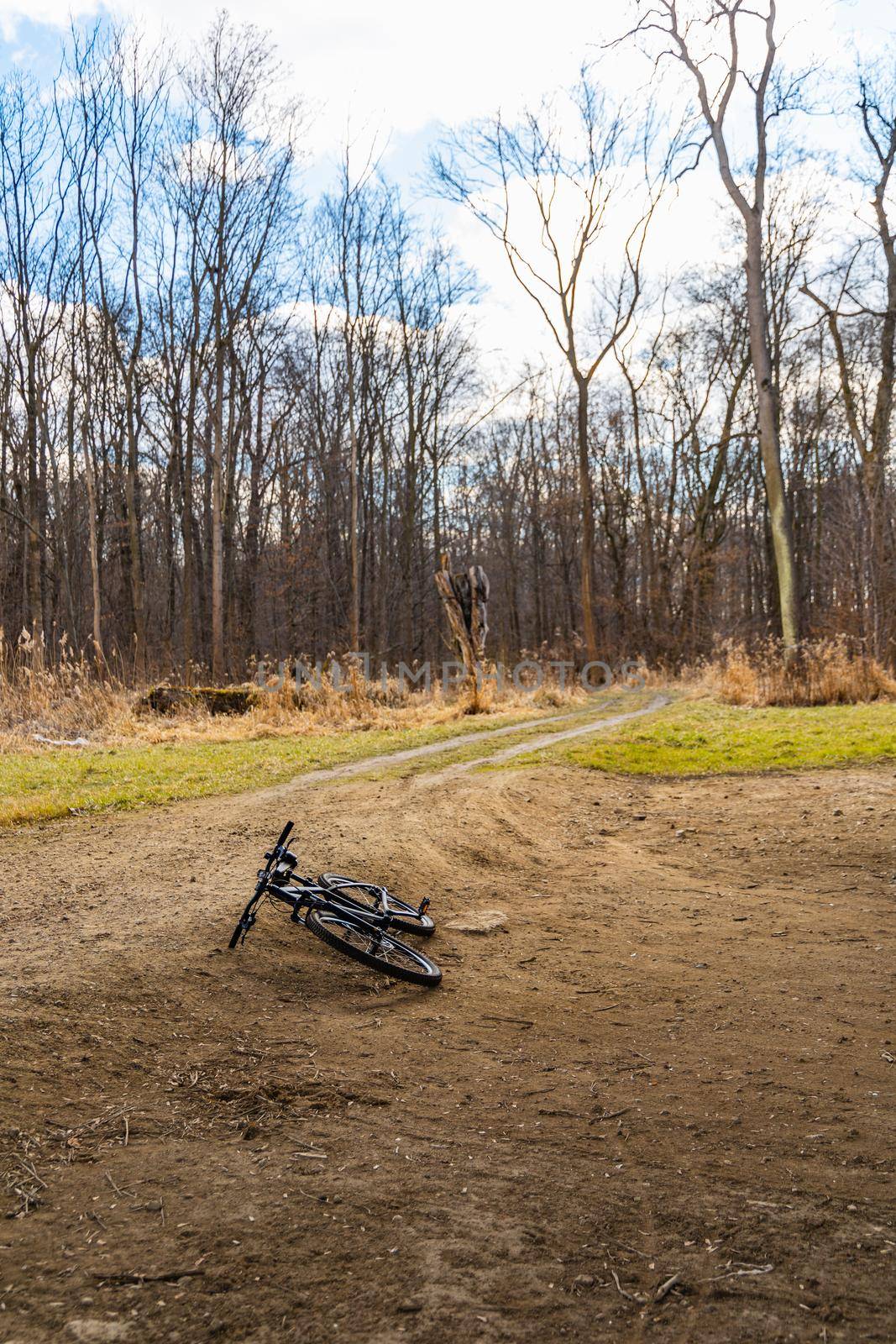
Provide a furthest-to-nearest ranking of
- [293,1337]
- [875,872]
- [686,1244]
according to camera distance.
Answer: [875,872] < [686,1244] < [293,1337]

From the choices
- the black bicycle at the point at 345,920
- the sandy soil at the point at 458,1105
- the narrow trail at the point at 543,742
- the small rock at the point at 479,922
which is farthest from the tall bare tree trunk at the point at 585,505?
the black bicycle at the point at 345,920

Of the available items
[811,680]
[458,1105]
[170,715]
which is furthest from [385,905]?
[811,680]

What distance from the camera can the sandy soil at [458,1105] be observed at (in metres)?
2.41

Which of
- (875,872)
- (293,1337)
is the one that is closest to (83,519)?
(875,872)

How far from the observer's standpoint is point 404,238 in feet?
90.6

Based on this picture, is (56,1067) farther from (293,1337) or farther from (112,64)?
(112,64)

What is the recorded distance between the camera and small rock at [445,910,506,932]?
17.6 ft

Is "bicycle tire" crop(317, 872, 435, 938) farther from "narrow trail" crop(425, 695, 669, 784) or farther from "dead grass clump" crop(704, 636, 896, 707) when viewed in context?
"dead grass clump" crop(704, 636, 896, 707)

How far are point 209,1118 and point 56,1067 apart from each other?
0.69 m

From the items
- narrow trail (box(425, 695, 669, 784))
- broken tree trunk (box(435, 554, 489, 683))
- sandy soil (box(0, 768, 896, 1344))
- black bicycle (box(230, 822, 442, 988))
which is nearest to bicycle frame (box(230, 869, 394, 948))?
black bicycle (box(230, 822, 442, 988))

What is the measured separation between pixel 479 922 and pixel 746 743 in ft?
18.0

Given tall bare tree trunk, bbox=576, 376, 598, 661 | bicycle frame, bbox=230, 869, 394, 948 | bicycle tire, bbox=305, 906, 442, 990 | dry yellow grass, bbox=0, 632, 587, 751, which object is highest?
tall bare tree trunk, bbox=576, 376, 598, 661

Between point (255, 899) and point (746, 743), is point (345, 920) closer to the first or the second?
point (255, 899)

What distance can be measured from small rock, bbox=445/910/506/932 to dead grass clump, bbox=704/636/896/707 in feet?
30.4
